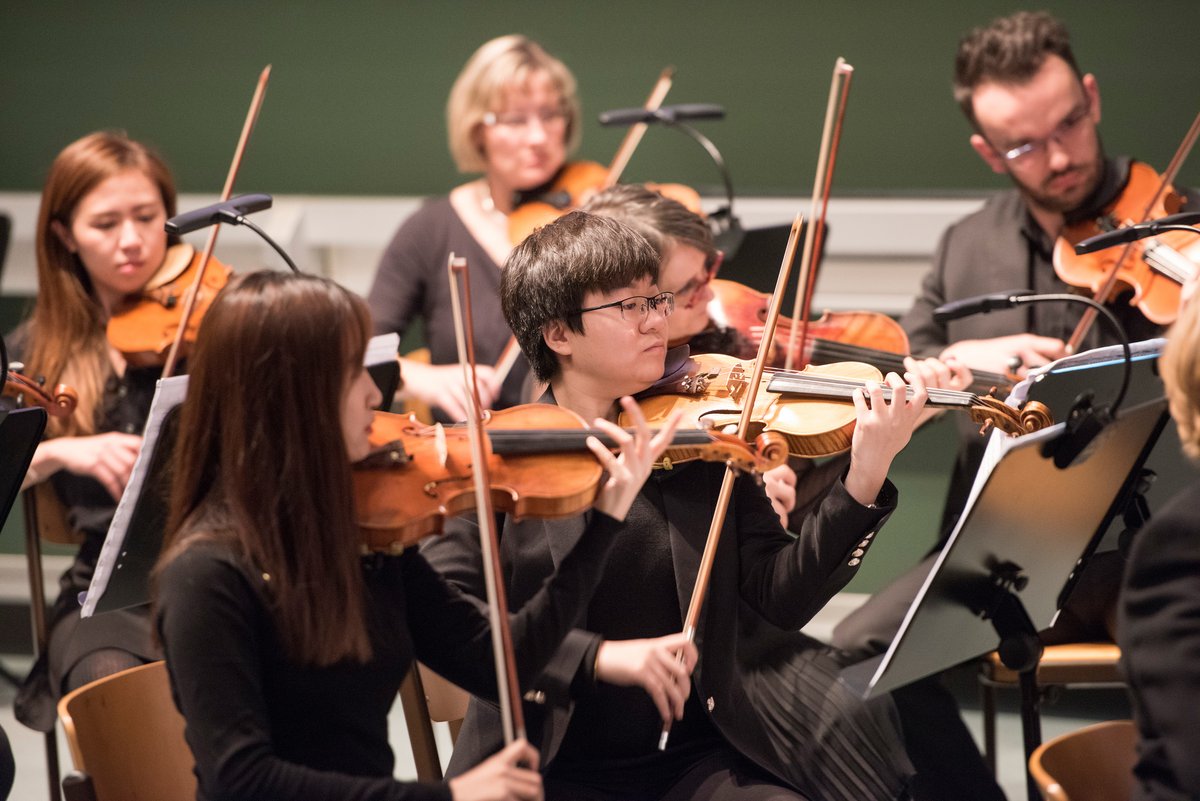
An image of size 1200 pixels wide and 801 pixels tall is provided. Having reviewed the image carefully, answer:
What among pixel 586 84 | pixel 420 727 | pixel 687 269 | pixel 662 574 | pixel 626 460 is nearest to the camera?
pixel 626 460

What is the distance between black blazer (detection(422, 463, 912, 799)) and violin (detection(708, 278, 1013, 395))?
1.50 feet

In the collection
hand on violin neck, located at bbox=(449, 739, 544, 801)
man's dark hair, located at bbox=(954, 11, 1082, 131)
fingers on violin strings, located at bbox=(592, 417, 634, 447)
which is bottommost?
hand on violin neck, located at bbox=(449, 739, 544, 801)

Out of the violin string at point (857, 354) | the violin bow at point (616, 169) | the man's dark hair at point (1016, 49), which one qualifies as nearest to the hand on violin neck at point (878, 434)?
the violin string at point (857, 354)

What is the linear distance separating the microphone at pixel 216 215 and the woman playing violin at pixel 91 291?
0.40 metres

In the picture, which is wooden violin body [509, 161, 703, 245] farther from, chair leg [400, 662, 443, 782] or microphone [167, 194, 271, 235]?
chair leg [400, 662, 443, 782]

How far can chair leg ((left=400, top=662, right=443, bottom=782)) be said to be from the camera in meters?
1.96

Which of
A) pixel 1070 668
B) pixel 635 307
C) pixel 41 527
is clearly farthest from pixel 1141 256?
pixel 41 527

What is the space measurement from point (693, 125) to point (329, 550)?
2.47 m

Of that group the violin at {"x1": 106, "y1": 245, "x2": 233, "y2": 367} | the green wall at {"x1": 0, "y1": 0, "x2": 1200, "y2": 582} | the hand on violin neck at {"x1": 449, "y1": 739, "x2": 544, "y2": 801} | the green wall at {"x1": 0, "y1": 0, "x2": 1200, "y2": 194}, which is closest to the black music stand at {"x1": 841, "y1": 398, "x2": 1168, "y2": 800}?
the hand on violin neck at {"x1": 449, "y1": 739, "x2": 544, "y2": 801}

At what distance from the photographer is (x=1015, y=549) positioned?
169 centimetres

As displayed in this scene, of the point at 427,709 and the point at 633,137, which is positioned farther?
the point at 633,137

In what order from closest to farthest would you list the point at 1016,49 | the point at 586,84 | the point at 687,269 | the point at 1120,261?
the point at 687,269
the point at 1120,261
the point at 1016,49
the point at 586,84

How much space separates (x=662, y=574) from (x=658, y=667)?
0.78 ft

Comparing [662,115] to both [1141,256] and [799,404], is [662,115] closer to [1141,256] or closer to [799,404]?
[1141,256]
